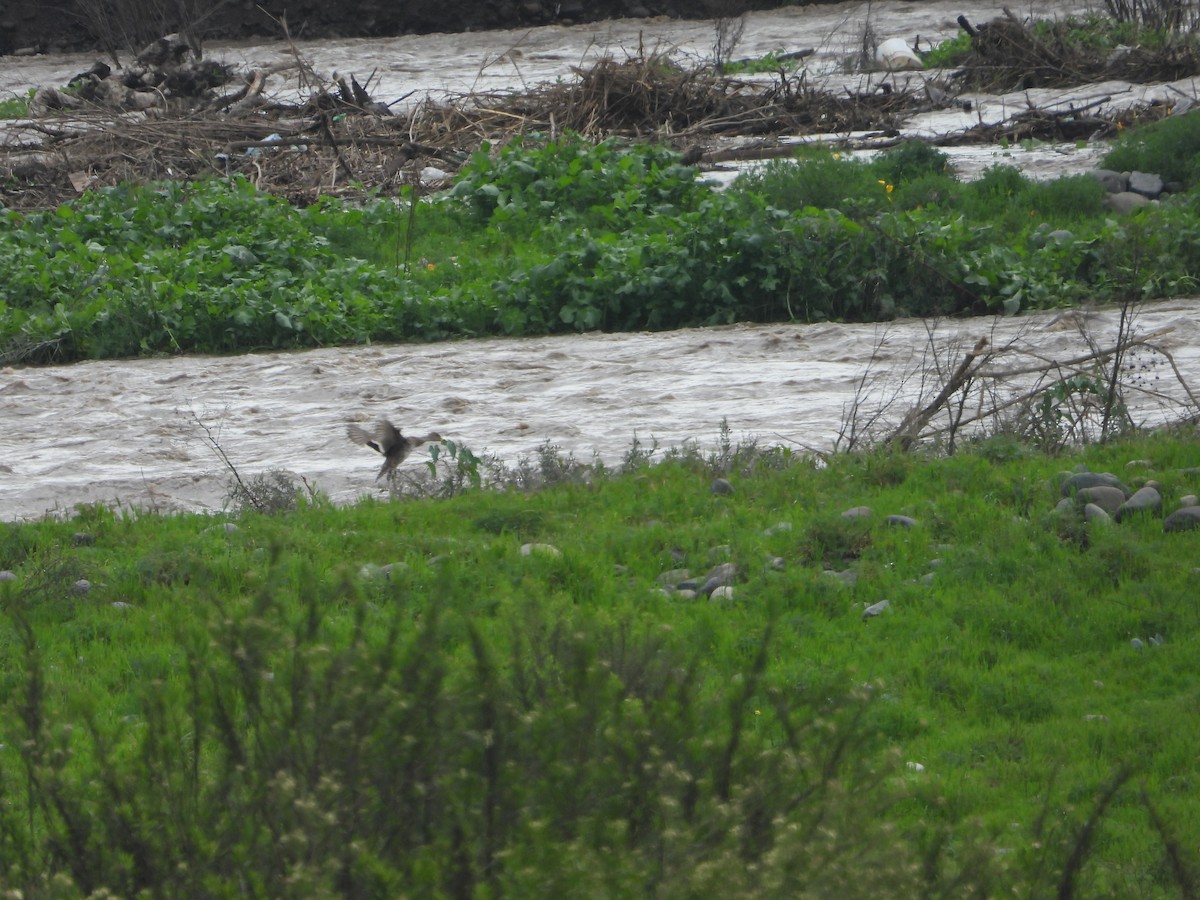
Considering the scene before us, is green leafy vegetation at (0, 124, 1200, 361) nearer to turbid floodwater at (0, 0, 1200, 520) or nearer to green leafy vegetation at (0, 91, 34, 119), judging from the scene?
turbid floodwater at (0, 0, 1200, 520)

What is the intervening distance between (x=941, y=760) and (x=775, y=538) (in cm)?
152

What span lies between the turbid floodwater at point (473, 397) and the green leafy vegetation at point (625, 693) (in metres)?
0.87

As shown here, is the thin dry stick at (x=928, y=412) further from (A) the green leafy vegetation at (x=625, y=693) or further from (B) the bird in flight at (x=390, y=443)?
(B) the bird in flight at (x=390, y=443)

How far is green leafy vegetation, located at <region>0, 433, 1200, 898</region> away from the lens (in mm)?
2295

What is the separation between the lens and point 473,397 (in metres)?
7.99

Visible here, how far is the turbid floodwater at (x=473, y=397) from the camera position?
6.89m

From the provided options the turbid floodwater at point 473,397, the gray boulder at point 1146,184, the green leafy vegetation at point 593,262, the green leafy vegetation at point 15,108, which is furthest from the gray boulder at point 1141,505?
the green leafy vegetation at point 15,108

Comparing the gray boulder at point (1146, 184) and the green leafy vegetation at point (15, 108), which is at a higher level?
the green leafy vegetation at point (15, 108)

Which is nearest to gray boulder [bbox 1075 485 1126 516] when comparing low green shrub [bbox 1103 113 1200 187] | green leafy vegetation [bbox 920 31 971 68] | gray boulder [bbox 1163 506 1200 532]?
gray boulder [bbox 1163 506 1200 532]

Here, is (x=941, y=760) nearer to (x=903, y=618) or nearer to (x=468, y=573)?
(x=903, y=618)

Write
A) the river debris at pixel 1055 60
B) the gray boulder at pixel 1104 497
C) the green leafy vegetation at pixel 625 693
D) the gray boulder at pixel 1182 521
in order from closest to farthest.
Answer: the green leafy vegetation at pixel 625 693, the gray boulder at pixel 1182 521, the gray boulder at pixel 1104 497, the river debris at pixel 1055 60

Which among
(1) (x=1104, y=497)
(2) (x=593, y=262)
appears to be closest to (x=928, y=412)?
(1) (x=1104, y=497)

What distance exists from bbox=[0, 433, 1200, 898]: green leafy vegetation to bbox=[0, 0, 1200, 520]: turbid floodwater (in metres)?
0.87

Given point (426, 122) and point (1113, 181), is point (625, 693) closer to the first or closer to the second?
point (1113, 181)
